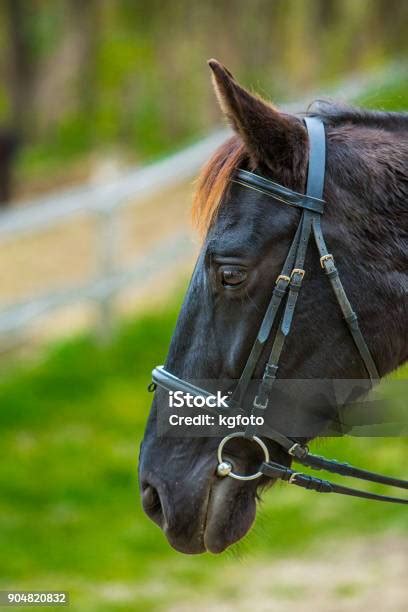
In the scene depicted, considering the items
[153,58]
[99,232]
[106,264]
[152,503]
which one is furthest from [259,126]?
[153,58]

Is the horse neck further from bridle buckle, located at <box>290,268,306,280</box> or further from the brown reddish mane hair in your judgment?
the brown reddish mane hair

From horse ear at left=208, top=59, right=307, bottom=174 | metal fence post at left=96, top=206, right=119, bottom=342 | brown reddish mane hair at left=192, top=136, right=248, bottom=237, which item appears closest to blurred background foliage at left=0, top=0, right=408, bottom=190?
metal fence post at left=96, top=206, right=119, bottom=342

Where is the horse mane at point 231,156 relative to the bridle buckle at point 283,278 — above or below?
above

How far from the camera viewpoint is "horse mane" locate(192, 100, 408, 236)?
272 centimetres

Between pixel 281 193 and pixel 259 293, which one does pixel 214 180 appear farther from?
pixel 259 293

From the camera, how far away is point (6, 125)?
18.1 m

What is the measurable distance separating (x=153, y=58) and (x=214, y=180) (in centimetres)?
1537

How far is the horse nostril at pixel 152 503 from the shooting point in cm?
273

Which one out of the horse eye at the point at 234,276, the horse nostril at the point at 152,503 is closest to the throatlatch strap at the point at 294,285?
the horse eye at the point at 234,276

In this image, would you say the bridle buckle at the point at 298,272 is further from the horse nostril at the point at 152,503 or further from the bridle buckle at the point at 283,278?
the horse nostril at the point at 152,503

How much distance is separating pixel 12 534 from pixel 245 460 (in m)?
3.53

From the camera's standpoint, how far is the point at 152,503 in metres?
2.73

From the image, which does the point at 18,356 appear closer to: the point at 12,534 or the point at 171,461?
the point at 12,534

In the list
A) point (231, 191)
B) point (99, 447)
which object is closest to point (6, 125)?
point (99, 447)
